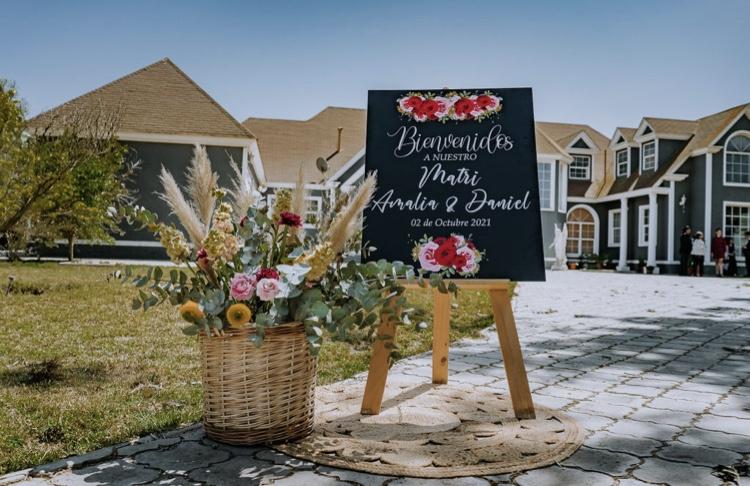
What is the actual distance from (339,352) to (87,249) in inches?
718

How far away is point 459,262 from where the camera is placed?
134 inches

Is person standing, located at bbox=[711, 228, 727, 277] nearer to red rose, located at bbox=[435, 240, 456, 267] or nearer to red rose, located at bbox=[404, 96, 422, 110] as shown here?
red rose, located at bbox=[404, 96, 422, 110]

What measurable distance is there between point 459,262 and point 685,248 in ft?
71.8

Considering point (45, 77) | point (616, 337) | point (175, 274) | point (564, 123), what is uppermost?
point (564, 123)

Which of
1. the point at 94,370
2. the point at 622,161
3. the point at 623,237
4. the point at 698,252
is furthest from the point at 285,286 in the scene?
the point at 622,161

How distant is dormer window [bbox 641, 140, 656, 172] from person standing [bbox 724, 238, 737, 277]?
4.34 meters

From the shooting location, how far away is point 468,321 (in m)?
7.39

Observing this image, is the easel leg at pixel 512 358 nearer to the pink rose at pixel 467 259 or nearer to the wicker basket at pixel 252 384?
the pink rose at pixel 467 259

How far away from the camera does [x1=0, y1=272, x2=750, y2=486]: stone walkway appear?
249 cm

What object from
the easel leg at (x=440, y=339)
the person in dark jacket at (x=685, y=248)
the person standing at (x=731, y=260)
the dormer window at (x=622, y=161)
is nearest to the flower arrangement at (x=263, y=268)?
the easel leg at (x=440, y=339)

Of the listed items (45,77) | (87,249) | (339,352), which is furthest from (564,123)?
(339,352)

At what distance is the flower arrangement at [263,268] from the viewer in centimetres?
273

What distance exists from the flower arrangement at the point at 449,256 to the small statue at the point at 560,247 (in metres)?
22.3

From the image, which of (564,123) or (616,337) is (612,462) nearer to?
(616,337)
